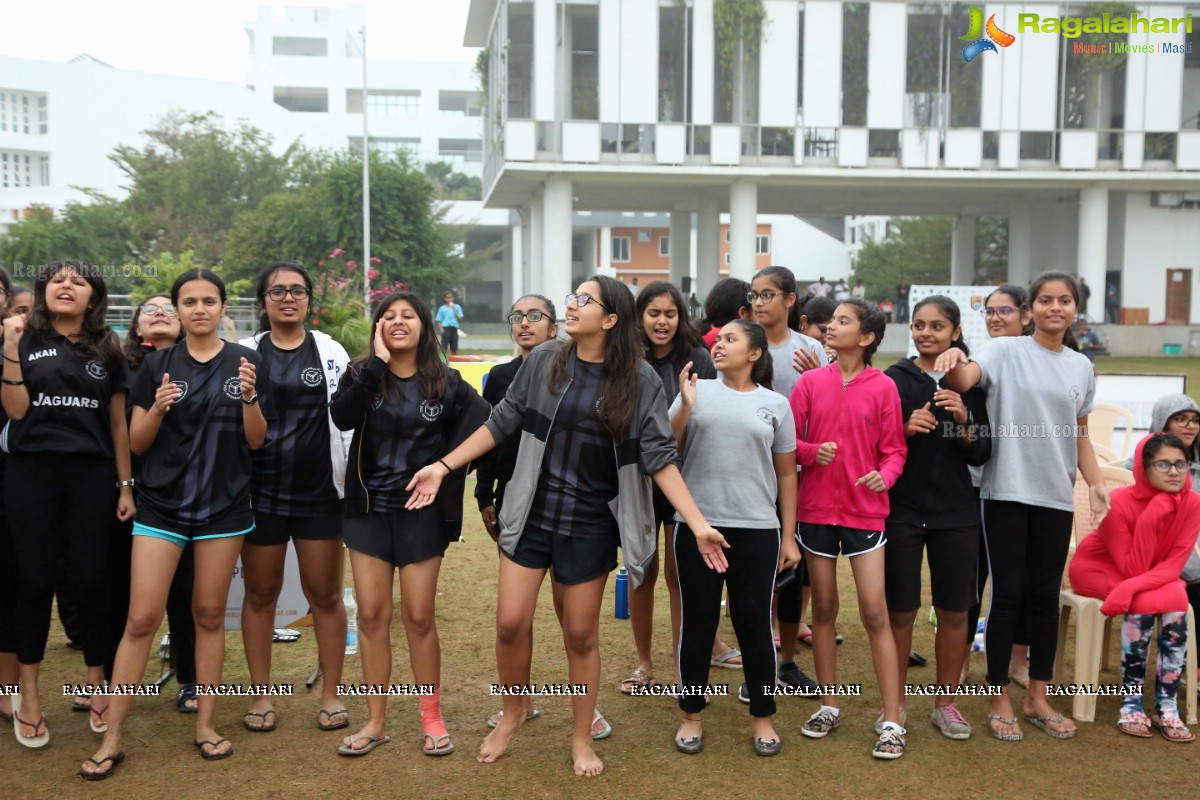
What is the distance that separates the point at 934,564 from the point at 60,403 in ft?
12.1

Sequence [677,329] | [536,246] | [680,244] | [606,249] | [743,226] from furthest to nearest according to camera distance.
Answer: [606,249]
[680,244]
[536,246]
[743,226]
[677,329]

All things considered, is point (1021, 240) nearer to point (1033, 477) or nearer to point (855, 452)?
point (1033, 477)

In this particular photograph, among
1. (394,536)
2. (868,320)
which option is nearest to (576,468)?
(394,536)

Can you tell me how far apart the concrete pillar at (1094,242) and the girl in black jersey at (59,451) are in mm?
28420

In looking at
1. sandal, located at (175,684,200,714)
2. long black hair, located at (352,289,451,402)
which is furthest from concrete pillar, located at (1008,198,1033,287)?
sandal, located at (175,684,200,714)

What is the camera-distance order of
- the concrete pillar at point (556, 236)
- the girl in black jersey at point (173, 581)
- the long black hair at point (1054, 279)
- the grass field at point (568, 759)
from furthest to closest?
the concrete pillar at point (556, 236) < the girl in black jersey at point (173, 581) < the long black hair at point (1054, 279) < the grass field at point (568, 759)

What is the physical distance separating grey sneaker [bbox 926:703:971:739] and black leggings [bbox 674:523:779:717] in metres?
0.80

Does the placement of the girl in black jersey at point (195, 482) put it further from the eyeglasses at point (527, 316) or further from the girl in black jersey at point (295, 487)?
the eyeglasses at point (527, 316)

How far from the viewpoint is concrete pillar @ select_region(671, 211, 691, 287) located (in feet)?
110

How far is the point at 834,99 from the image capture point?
26.7 metres

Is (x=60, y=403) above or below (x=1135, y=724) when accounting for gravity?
above

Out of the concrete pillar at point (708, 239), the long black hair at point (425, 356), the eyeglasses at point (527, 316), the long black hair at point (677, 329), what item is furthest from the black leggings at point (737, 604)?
the concrete pillar at point (708, 239)

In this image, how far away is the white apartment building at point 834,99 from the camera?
85.8ft

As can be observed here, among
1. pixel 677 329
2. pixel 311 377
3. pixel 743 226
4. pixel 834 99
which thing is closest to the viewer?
pixel 311 377
